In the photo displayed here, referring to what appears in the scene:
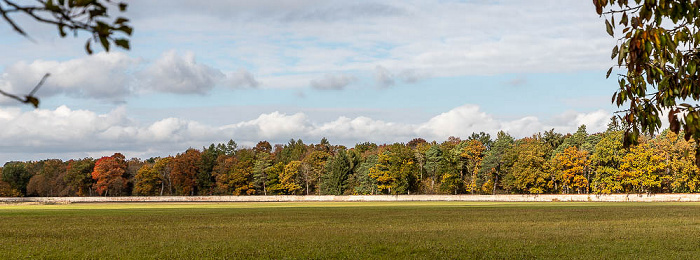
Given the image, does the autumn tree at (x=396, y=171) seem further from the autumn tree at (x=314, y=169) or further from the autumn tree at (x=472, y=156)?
the autumn tree at (x=314, y=169)

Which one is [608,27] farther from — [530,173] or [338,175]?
[338,175]

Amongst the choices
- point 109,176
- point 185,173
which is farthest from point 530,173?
point 109,176

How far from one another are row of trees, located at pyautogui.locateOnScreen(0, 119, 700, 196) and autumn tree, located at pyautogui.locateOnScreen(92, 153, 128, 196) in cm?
24

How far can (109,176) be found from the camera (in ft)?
566

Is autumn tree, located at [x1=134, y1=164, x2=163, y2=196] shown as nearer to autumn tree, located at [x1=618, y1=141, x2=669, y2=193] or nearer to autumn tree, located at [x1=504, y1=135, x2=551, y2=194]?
autumn tree, located at [x1=504, y1=135, x2=551, y2=194]

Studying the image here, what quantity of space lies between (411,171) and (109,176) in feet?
251

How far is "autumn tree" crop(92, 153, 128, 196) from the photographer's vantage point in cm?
17138

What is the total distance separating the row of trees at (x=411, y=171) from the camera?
11875cm

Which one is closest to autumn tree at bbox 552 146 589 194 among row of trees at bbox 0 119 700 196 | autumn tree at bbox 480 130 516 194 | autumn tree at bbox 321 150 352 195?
row of trees at bbox 0 119 700 196

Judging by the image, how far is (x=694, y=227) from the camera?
37844 millimetres

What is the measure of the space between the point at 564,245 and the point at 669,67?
64.3 feet

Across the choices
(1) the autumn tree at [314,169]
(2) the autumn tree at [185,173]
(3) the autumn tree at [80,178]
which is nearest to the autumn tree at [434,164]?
(1) the autumn tree at [314,169]

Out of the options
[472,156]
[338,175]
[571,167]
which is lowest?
[338,175]

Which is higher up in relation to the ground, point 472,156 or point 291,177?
point 472,156
